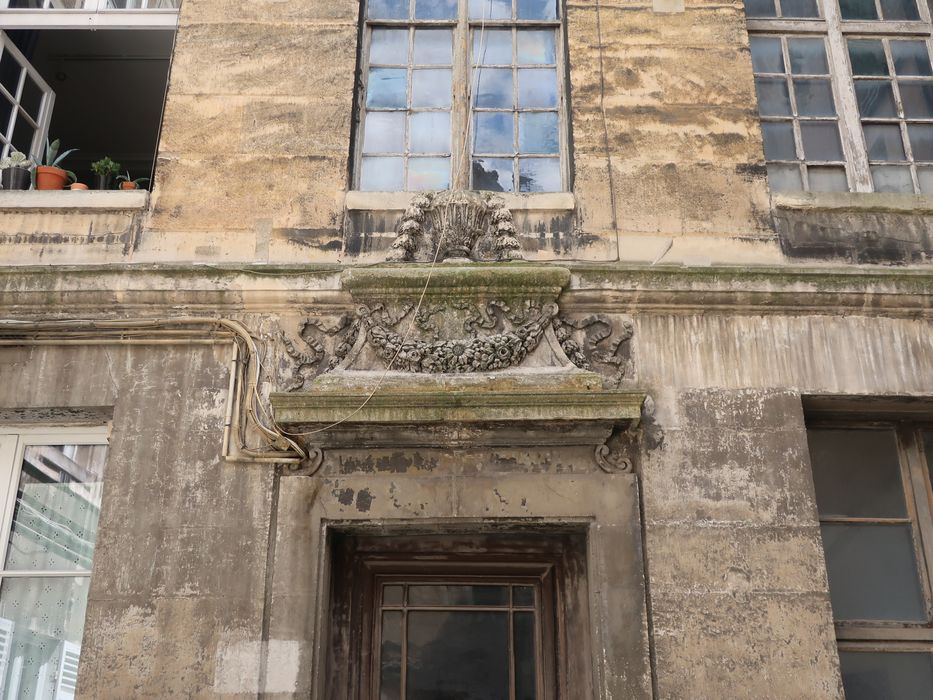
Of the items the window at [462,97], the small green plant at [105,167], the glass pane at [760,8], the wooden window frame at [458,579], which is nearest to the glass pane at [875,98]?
the glass pane at [760,8]

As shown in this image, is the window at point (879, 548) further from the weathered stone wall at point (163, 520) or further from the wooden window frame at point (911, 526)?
the weathered stone wall at point (163, 520)

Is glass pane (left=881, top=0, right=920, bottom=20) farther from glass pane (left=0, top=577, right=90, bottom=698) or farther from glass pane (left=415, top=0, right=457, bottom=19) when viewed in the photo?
glass pane (left=0, top=577, right=90, bottom=698)

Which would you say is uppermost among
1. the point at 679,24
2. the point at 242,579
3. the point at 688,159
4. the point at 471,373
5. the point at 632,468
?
the point at 679,24

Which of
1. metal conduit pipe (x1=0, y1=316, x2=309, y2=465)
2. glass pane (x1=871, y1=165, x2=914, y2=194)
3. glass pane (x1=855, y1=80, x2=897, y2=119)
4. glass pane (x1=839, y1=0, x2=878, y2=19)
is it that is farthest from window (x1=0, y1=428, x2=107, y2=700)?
glass pane (x1=839, y1=0, x2=878, y2=19)

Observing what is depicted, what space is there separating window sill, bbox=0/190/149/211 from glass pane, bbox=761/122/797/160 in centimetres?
424

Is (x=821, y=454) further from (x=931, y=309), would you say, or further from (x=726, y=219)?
(x=726, y=219)

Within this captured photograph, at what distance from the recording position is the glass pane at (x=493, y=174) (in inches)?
241

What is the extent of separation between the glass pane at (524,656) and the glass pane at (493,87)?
3460 mm

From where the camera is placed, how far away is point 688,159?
590 centimetres

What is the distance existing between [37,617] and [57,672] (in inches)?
13.4

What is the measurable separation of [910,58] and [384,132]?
3939mm

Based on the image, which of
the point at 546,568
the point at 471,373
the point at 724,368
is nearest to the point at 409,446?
the point at 471,373

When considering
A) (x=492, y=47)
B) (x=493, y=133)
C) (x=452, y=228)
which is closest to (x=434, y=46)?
(x=492, y=47)

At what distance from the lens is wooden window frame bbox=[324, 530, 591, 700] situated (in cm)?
514
